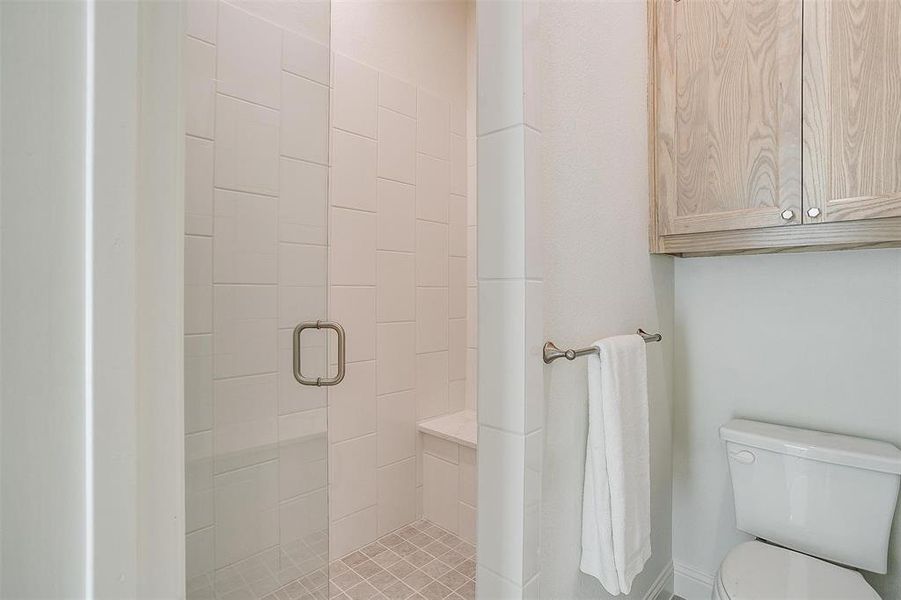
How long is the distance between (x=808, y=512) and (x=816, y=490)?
7cm

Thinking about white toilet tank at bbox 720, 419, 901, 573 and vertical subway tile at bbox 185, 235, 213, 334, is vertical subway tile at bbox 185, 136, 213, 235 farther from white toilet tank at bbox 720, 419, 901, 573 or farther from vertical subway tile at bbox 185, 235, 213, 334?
white toilet tank at bbox 720, 419, 901, 573

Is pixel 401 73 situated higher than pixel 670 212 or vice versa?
pixel 401 73

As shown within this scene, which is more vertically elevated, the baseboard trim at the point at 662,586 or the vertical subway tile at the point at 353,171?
the vertical subway tile at the point at 353,171

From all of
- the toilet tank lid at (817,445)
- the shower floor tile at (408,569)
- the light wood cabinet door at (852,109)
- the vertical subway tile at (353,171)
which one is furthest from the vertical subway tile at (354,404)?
the light wood cabinet door at (852,109)

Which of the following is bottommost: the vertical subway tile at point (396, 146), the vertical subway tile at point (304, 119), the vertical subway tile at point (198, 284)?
the vertical subway tile at point (198, 284)

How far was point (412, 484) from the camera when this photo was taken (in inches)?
83.1

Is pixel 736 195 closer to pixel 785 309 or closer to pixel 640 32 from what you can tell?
pixel 785 309

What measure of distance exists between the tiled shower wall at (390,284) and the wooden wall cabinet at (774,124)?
1052 mm

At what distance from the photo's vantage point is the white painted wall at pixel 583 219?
101 cm

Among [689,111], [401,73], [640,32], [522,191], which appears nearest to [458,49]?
[401,73]

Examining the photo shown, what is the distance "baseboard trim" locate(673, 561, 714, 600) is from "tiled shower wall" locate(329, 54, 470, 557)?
1089 millimetres

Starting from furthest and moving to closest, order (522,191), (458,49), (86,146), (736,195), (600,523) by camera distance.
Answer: (458,49) → (736,195) → (600,523) → (522,191) → (86,146)

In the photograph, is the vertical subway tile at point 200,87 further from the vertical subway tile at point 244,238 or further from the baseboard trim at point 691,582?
the baseboard trim at point 691,582

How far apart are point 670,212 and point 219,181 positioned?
4.15 feet
